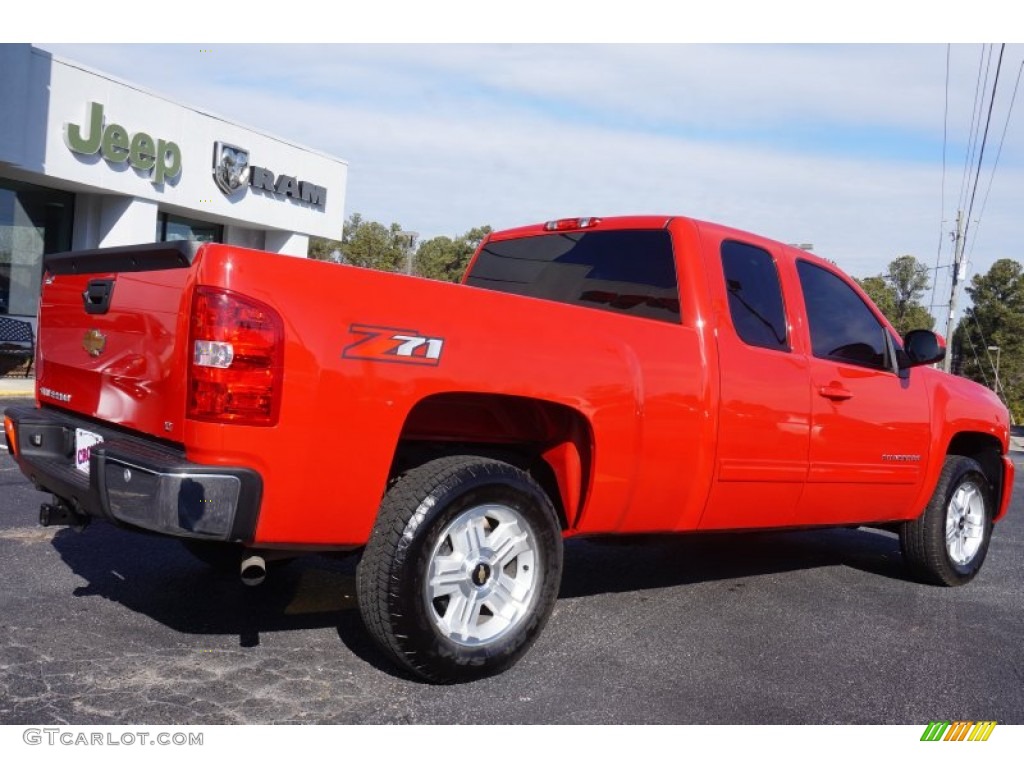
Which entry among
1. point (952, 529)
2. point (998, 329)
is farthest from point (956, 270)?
point (952, 529)

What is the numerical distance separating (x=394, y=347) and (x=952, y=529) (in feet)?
13.9

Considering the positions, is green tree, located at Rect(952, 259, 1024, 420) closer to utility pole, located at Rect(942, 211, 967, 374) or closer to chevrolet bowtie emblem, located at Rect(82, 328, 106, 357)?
utility pole, located at Rect(942, 211, 967, 374)

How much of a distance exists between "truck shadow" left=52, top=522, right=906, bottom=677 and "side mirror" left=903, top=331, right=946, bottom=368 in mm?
1373

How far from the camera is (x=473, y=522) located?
3.67 meters

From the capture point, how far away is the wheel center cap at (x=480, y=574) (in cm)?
368

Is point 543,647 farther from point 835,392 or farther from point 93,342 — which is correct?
point 93,342

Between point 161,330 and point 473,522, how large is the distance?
1.28m

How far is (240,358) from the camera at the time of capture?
3.09 m

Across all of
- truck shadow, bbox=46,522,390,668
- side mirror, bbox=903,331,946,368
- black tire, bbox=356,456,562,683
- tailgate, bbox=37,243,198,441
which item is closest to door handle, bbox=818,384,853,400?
side mirror, bbox=903,331,946,368

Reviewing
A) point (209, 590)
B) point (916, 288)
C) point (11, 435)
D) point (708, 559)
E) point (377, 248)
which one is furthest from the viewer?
point (916, 288)

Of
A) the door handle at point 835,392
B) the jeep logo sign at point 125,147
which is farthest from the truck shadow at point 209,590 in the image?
the jeep logo sign at point 125,147

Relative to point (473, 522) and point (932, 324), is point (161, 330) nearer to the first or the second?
point (473, 522)

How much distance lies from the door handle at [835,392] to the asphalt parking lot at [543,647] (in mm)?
1045

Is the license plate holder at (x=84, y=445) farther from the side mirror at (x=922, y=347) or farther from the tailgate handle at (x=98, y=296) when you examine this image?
the side mirror at (x=922, y=347)
